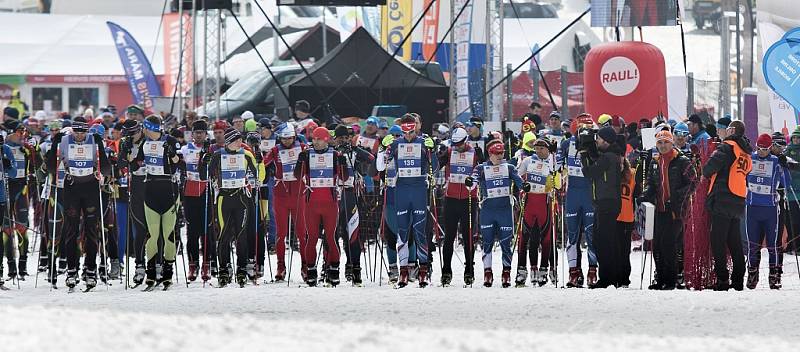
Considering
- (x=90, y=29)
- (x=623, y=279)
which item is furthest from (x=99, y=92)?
(x=623, y=279)

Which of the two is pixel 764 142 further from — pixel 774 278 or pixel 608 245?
pixel 608 245

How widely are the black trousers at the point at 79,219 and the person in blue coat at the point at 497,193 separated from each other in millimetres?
3725

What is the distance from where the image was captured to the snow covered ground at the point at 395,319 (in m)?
8.94

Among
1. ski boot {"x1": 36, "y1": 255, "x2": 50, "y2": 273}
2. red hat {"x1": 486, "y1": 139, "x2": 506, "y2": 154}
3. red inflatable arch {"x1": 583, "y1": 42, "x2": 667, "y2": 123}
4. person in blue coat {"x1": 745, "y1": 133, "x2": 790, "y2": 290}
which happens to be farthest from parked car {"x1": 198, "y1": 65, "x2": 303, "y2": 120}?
person in blue coat {"x1": 745, "y1": 133, "x2": 790, "y2": 290}

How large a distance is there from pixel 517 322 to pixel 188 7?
1969 cm

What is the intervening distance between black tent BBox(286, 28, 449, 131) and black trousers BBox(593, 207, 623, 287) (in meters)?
11.9

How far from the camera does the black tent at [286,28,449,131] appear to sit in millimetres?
26062

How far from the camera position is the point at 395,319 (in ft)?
37.3

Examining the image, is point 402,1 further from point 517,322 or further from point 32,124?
point 517,322

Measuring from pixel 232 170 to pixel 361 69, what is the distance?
459 inches

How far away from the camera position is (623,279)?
14367 mm

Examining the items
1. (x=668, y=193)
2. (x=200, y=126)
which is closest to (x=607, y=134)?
(x=668, y=193)

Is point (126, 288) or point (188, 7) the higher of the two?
point (188, 7)

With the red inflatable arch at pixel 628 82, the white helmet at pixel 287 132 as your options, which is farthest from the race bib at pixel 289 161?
the red inflatable arch at pixel 628 82
